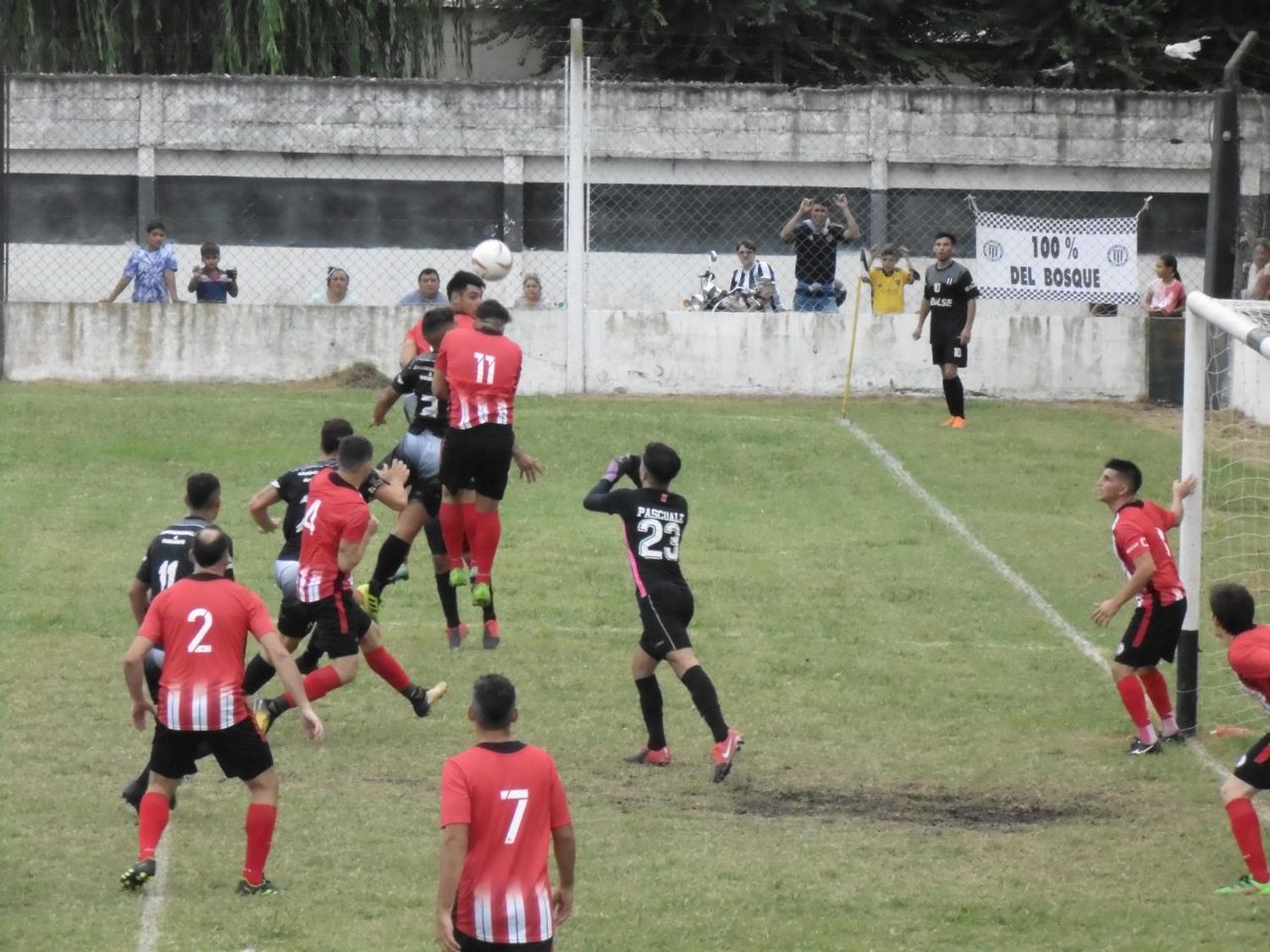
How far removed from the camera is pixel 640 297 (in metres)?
→ 26.1

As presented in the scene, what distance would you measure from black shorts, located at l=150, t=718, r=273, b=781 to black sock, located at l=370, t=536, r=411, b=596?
14.2 ft

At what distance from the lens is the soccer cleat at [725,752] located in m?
10.2

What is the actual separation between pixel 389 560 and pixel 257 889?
4.52 m

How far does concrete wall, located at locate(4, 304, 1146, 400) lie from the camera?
21500 millimetres

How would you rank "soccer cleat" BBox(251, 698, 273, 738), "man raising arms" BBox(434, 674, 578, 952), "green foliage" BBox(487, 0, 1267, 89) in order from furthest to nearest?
"green foliage" BBox(487, 0, 1267, 89), "soccer cleat" BBox(251, 698, 273, 738), "man raising arms" BBox(434, 674, 578, 952)

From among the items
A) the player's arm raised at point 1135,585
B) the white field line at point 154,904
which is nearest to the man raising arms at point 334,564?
A: the white field line at point 154,904

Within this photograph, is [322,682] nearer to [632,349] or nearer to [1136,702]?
[1136,702]

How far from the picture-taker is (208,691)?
817cm

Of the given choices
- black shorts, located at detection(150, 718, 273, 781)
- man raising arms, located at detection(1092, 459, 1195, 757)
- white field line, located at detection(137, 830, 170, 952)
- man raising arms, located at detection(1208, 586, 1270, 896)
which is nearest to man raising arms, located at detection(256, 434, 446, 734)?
white field line, located at detection(137, 830, 170, 952)

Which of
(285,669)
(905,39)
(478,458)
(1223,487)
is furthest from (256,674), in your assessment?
(905,39)

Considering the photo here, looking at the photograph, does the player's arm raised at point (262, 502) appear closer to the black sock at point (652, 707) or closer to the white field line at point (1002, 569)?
the black sock at point (652, 707)

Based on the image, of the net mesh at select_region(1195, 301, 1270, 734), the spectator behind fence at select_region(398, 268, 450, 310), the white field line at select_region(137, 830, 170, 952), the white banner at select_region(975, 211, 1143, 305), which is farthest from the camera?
the white banner at select_region(975, 211, 1143, 305)

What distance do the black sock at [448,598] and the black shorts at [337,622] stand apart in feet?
7.21

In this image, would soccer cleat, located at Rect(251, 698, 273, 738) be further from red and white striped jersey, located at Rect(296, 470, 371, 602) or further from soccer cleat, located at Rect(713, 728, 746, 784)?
soccer cleat, located at Rect(713, 728, 746, 784)
